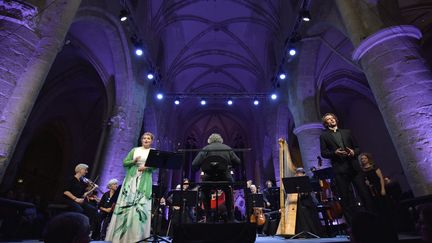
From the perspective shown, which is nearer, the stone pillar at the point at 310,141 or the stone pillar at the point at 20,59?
the stone pillar at the point at 20,59

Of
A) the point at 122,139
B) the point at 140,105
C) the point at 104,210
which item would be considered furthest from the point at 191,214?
the point at 140,105

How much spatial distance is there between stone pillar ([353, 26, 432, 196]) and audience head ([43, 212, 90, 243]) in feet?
15.4

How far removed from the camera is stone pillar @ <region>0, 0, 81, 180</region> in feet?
13.1

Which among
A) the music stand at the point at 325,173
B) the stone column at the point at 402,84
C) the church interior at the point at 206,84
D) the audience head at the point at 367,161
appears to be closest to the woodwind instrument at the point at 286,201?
the church interior at the point at 206,84

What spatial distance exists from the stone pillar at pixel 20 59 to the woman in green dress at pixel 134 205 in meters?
1.73

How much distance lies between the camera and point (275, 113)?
14.2 meters

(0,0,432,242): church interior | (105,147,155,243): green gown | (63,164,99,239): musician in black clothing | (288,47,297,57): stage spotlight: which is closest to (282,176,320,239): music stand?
(0,0,432,242): church interior

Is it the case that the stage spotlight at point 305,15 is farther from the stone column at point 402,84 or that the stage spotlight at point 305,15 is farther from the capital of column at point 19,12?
the capital of column at point 19,12

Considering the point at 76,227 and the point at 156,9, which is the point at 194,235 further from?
the point at 156,9

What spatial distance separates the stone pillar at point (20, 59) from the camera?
13.1 ft

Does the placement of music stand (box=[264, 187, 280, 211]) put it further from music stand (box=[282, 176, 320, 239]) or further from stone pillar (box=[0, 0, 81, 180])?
stone pillar (box=[0, 0, 81, 180])

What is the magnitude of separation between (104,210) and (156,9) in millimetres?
9742

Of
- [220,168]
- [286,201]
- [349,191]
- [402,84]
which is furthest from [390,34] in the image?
[220,168]

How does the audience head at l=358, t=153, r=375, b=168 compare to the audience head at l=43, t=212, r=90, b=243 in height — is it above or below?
above
